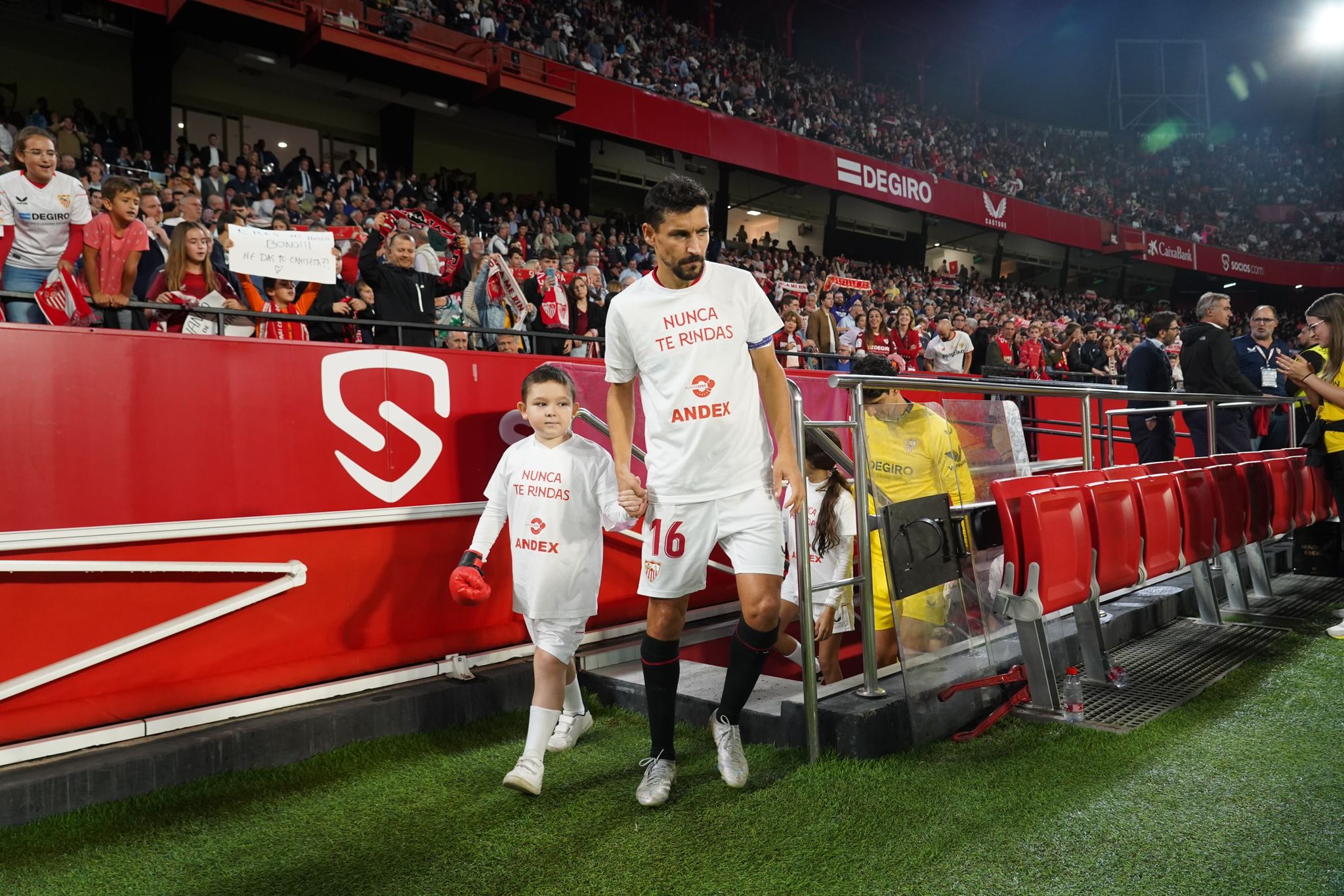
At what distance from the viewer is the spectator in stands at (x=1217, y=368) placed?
6.36m

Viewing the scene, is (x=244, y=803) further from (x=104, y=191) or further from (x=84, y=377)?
(x=104, y=191)

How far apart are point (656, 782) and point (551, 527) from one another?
0.97m

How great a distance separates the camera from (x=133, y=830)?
266cm

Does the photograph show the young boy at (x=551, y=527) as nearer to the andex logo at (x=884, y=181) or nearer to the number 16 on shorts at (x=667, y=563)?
the number 16 on shorts at (x=667, y=563)

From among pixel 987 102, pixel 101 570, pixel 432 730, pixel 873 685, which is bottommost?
pixel 432 730

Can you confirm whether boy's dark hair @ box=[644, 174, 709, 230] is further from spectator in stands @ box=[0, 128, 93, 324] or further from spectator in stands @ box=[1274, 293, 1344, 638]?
spectator in stands @ box=[1274, 293, 1344, 638]

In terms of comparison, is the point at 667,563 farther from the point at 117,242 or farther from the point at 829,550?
the point at 117,242

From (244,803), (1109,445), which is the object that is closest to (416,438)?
(244,803)

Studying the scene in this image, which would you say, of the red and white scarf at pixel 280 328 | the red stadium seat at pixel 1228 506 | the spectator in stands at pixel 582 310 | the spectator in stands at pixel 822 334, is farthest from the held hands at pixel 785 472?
the spectator in stands at pixel 822 334

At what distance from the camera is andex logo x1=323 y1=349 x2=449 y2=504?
368 centimetres

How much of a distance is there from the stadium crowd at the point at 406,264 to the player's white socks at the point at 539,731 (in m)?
2.02

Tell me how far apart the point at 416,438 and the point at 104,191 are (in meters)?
2.13

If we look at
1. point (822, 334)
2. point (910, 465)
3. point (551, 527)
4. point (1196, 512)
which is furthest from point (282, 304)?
point (822, 334)

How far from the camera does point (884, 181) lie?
78.2ft
